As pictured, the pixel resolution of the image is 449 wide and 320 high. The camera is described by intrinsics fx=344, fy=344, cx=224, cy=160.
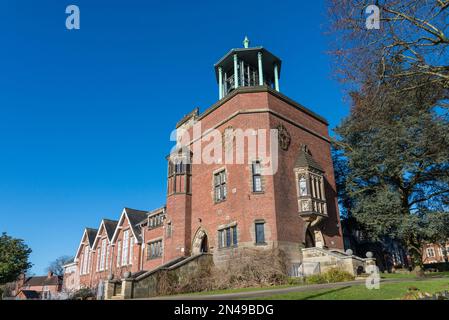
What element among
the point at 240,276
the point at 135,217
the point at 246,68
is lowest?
the point at 240,276

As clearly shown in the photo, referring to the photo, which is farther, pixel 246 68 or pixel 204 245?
pixel 246 68

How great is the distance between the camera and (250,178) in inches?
880

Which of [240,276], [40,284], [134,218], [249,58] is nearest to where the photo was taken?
[240,276]

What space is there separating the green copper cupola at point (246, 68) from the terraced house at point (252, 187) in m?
0.08

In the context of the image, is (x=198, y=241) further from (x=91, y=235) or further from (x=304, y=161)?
(x=91, y=235)

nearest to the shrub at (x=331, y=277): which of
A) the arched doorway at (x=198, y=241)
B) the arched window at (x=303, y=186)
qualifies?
the arched window at (x=303, y=186)

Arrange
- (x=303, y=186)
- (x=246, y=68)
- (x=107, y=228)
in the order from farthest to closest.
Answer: (x=107, y=228) → (x=246, y=68) → (x=303, y=186)

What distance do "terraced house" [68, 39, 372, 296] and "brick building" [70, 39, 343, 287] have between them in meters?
Result: 0.07

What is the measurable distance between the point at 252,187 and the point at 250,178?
61 centimetres

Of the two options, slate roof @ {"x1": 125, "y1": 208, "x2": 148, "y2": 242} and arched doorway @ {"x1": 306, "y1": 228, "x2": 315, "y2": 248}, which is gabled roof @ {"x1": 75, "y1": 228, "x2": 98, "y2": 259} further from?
arched doorway @ {"x1": 306, "y1": 228, "x2": 315, "y2": 248}

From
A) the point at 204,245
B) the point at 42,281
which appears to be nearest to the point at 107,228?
the point at 204,245

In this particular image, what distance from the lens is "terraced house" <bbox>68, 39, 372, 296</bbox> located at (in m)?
21.4

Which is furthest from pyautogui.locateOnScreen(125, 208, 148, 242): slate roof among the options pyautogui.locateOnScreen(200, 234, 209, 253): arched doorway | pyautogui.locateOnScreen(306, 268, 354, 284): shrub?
pyautogui.locateOnScreen(306, 268, 354, 284): shrub
